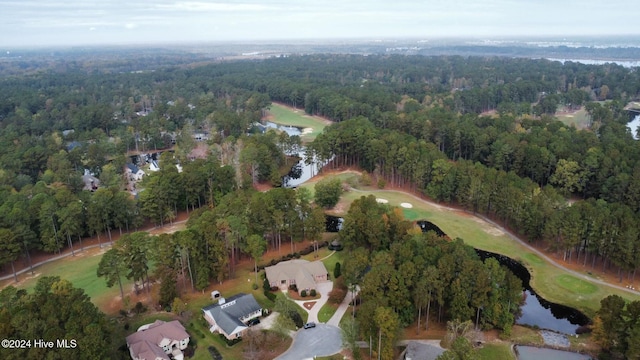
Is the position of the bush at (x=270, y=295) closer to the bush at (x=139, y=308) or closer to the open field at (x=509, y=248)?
the bush at (x=139, y=308)

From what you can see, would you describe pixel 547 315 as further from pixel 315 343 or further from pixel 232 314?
pixel 232 314

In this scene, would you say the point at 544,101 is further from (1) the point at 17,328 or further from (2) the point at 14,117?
(2) the point at 14,117

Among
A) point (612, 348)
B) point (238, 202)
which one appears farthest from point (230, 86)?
point (612, 348)

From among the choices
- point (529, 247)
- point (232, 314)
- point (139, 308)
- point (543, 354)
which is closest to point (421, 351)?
point (543, 354)

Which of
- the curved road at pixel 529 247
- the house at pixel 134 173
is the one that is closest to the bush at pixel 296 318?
the curved road at pixel 529 247

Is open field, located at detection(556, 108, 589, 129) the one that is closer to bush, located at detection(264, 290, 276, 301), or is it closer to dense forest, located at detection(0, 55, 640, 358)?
dense forest, located at detection(0, 55, 640, 358)

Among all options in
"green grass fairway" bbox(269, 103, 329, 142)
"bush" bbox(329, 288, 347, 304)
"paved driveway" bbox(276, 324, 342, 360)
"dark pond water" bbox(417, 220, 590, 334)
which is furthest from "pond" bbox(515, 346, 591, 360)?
"green grass fairway" bbox(269, 103, 329, 142)
